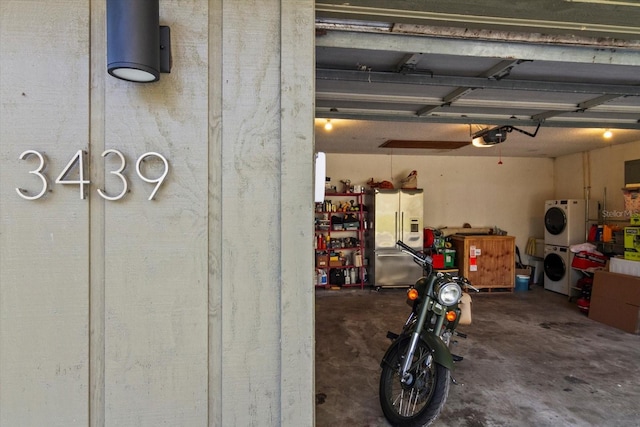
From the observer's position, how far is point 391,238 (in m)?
6.39

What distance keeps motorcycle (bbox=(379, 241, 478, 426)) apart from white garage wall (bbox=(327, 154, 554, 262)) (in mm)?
4834

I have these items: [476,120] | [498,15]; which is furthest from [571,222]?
[498,15]

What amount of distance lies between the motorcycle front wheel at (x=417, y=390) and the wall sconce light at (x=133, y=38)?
7.13 ft

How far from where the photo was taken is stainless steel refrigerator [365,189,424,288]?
638cm

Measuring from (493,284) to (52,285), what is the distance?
6.77 meters

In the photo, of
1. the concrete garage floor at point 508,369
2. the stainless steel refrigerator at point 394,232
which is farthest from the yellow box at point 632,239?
the stainless steel refrigerator at point 394,232

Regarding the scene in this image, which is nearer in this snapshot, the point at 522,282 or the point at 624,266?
the point at 624,266

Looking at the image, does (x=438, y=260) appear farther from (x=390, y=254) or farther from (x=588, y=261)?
(x=588, y=261)

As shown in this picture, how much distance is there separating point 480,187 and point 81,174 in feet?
24.4

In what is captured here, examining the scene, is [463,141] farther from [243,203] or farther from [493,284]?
[243,203]

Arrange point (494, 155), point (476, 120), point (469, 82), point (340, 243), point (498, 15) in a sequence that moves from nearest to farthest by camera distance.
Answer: point (498, 15), point (469, 82), point (476, 120), point (340, 243), point (494, 155)

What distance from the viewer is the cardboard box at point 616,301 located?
4.19 m

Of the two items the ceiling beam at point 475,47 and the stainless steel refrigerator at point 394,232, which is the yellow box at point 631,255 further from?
the ceiling beam at point 475,47

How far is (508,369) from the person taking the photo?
3162mm
